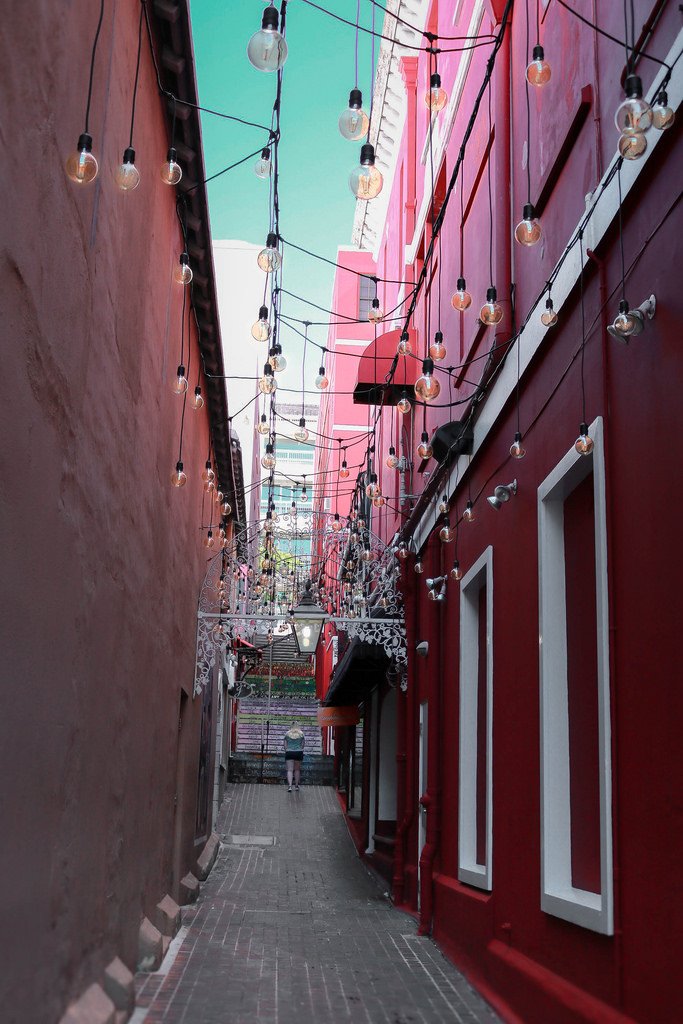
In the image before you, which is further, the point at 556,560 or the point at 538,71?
the point at 556,560

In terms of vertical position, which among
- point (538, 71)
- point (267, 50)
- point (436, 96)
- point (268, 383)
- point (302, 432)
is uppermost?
point (302, 432)

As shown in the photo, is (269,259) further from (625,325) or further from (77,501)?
(625,325)

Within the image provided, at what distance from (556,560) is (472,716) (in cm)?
328

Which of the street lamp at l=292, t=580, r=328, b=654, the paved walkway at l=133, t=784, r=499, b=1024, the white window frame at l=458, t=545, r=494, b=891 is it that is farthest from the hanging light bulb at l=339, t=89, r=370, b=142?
the street lamp at l=292, t=580, r=328, b=654

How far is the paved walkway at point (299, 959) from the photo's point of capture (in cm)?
731

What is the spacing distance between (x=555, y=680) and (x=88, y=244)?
379 centimetres

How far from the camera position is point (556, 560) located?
694 centimetres

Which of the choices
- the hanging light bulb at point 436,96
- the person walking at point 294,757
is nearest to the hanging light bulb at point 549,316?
→ the hanging light bulb at point 436,96

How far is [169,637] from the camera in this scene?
33.5 feet

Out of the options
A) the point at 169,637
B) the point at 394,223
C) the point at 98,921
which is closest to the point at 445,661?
the point at 169,637

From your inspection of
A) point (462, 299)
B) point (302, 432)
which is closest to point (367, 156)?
point (462, 299)

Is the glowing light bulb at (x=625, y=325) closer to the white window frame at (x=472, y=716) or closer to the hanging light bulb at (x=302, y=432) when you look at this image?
the white window frame at (x=472, y=716)

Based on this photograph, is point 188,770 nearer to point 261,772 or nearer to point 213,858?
point 213,858

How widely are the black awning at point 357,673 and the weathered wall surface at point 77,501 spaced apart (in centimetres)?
692
